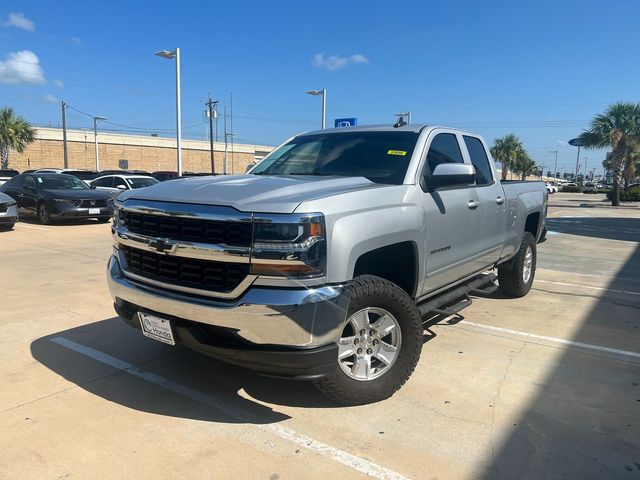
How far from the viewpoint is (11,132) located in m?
41.8

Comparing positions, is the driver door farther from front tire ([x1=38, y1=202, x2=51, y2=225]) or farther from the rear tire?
front tire ([x1=38, y1=202, x2=51, y2=225])

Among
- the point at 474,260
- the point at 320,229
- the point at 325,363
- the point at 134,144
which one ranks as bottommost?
the point at 325,363

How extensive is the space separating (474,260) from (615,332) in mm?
1877

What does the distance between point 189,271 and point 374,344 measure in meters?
1.37

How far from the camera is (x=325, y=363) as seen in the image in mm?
3016

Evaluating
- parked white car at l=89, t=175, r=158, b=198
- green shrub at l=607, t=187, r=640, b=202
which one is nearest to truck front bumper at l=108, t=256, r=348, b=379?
parked white car at l=89, t=175, r=158, b=198

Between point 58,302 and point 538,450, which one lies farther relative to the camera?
point 58,302

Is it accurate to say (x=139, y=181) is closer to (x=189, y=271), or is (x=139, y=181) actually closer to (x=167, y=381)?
(x=167, y=381)

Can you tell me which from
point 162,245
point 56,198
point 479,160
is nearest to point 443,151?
point 479,160

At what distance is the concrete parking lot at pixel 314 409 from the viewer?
2818 mm

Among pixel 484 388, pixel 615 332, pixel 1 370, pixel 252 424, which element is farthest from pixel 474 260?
pixel 1 370

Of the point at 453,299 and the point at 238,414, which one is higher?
the point at 453,299

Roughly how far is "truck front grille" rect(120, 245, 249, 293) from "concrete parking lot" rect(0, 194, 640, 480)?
90cm

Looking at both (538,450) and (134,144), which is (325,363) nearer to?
(538,450)
